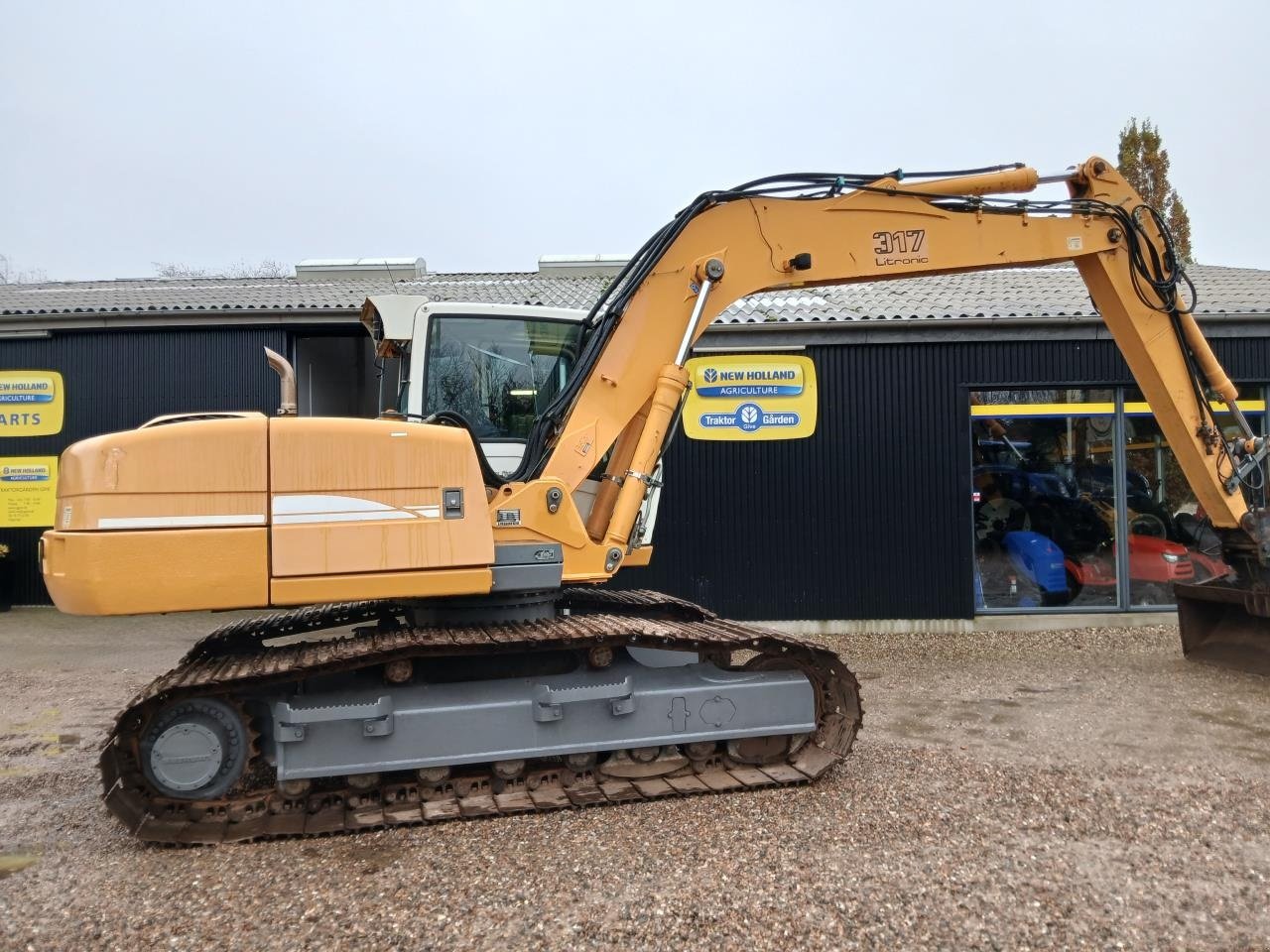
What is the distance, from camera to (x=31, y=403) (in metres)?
10.7

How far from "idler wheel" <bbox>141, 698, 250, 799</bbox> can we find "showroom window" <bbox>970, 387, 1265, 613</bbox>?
774cm

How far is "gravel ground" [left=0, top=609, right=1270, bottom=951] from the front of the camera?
3381mm

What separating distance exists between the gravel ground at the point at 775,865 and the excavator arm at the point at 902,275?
5.64 feet

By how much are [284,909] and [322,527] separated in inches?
65.4

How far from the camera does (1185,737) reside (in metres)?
5.88

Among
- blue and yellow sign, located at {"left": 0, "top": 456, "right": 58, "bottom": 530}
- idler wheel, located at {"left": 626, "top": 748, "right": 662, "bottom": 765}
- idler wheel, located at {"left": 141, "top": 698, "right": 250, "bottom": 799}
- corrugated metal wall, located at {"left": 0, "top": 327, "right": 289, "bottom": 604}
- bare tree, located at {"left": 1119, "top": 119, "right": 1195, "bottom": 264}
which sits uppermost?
bare tree, located at {"left": 1119, "top": 119, "right": 1195, "bottom": 264}

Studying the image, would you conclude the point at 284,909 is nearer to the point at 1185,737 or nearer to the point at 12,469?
the point at 1185,737

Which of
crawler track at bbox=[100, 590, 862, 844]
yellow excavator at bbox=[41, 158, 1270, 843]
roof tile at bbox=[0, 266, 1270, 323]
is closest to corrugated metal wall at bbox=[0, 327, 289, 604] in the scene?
roof tile at bbox=[0, 266, 1270, 323]

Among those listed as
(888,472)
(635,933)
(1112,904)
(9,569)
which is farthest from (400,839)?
(9,569)

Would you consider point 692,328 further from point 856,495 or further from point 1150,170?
point 1150,170

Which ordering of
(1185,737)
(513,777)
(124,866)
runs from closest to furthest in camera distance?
(124,866)
(513,777)
(1185,737)

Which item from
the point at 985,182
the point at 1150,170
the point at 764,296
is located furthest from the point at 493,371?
the point at 1150,170

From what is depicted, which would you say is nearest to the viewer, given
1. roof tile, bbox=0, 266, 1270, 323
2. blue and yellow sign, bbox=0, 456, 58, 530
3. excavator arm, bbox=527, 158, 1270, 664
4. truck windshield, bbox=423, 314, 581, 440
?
excavator arm, bbox=527, 158, 1270, 664

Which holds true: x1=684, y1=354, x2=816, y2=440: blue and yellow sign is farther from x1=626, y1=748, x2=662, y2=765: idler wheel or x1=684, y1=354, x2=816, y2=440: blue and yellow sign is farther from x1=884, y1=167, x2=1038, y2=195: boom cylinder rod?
x1=626, y1=748, x2=662, y2=765: idler wheel
